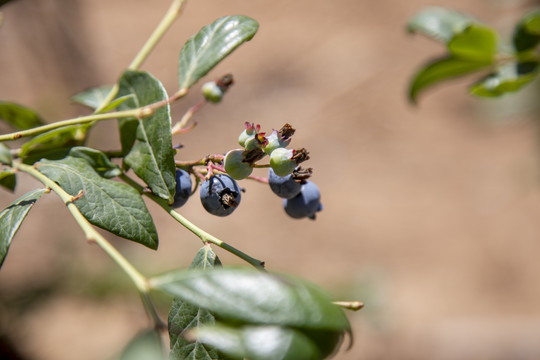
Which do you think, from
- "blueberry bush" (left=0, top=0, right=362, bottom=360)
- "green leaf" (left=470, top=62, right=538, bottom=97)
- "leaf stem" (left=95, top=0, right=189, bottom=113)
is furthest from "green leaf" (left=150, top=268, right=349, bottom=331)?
"green leaf" (left=470, top=62, right=538, bottom=97)

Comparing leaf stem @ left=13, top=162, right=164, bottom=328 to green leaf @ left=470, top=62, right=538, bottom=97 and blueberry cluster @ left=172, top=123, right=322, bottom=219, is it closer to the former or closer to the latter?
blueberry cluster @ left=172, top=123, right=322, bottom=219

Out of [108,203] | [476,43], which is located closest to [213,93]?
[108,203]

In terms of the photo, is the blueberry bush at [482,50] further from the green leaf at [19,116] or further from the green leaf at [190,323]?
the green leaf at [19,116]

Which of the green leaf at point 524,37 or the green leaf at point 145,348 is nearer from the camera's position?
the green leaf at point 145,348

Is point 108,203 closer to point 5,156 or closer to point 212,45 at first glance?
point 5,156

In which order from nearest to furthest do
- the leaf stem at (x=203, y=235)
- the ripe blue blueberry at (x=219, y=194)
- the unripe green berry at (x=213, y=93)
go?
the leaf stem at (x=203, y=235) < the ripe blue blueberry at (x=219, y=194) < the unripe green berry at (x=213, y=93)

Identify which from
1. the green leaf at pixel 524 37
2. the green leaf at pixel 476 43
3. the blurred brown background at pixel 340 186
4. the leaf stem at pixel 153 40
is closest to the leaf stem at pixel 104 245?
the leaf stem at pixel 153 40

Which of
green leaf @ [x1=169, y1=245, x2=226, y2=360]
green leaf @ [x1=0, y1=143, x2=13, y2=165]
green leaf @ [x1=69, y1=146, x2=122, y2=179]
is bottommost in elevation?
green leaf @ [x1=169, y1=245, x2=226, y2=360]

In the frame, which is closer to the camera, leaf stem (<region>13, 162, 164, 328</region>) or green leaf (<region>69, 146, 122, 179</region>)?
leaf stem (<region>13, 162, 164, 328</region>)
